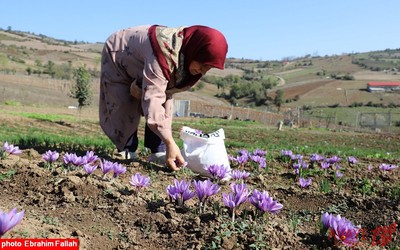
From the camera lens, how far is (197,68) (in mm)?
3803

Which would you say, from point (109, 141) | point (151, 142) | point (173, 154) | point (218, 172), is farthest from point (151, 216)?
point (109, 141)

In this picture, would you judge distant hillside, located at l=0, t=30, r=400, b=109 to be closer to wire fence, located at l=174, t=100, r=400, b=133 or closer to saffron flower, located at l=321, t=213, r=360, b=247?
wire fence, located at l=174, t=100, r=400, b=133

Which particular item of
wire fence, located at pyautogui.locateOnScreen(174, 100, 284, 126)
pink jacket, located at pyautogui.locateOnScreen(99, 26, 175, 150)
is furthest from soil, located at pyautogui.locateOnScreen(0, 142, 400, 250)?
wire fence, located at pyautogui.locateOnScreen(174, 100, 284, 126)

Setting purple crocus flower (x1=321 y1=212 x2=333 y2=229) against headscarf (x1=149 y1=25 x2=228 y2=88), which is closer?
purple crocus flower (x1=321 y1=212 x2=333 y2=229)

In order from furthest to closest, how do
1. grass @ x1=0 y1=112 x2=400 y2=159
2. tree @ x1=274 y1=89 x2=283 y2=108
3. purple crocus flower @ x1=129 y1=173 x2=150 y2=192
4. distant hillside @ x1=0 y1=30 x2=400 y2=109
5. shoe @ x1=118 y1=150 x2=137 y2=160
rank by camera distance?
tree @ x1=274 y1=89 x2=283 y2=108, distant hillside @ x1=0 y1=30 x2=400 y2=109, grass @ x1=0 y1=112 x2=400 y2=159, shoe @ x1=118 y1=150 x2=137 y2=160, purple crocus flower @ x1=129 y1=173 x2=150 y2=192

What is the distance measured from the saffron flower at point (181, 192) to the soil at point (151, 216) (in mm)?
60

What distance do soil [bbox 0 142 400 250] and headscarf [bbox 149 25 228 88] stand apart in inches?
39.7

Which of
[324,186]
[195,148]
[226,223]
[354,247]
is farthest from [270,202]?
[195,148]

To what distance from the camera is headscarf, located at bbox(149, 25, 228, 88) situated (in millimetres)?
3525

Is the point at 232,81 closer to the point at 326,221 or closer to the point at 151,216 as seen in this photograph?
the point at 151,216

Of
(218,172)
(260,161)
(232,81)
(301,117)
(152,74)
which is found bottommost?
(301,117)

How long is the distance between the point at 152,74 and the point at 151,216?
1.57 metres

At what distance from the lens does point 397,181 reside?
503cm

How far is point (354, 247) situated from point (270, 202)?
1.50 feet
